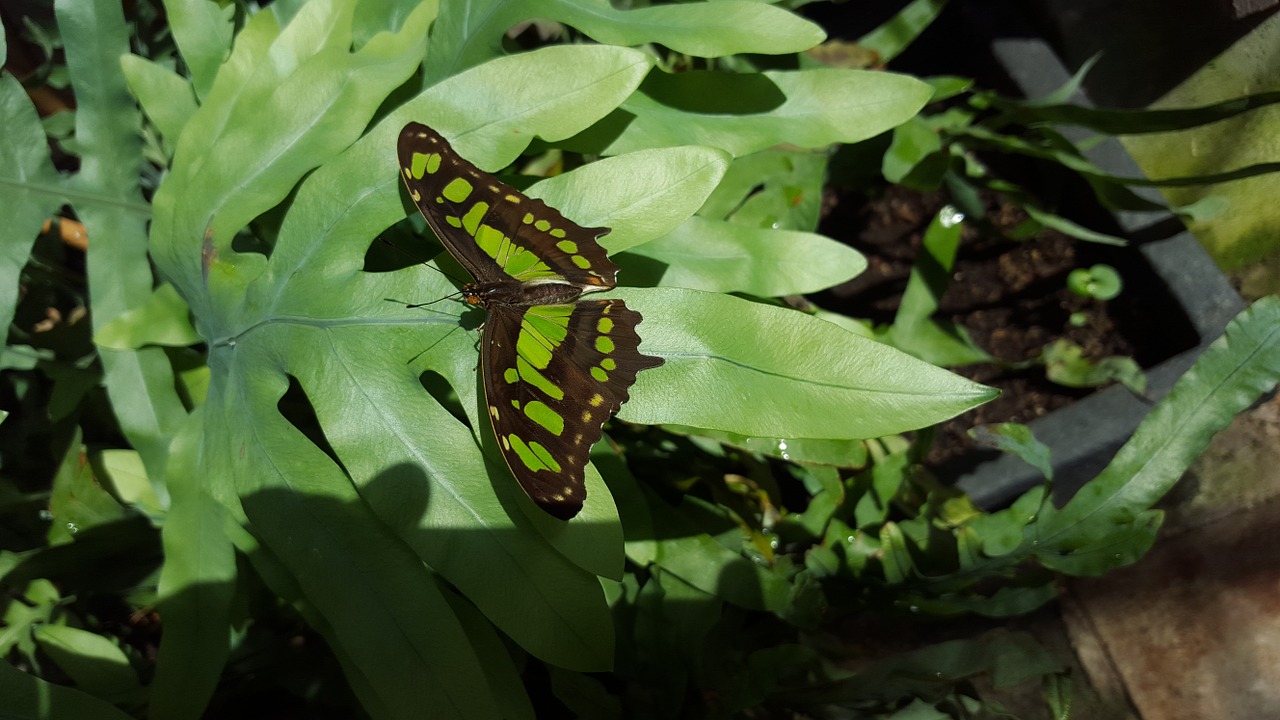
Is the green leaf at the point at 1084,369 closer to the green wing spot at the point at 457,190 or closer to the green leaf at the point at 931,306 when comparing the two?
the green leaf at the point at 931,306

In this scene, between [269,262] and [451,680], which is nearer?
[451,680]

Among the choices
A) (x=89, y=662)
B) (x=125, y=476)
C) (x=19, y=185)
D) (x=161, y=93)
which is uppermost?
(x=161, y=93)

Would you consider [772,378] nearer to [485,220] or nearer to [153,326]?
[485,220]

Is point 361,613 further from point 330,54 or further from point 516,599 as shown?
point 330,54

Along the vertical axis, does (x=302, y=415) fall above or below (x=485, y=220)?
below

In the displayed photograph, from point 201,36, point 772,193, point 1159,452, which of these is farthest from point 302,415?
point 1159,452

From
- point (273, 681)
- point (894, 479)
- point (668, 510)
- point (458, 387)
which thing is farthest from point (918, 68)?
point (273, 681)

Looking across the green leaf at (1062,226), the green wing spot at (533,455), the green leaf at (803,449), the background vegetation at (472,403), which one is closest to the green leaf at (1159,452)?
the background vegetation at (472,403)
